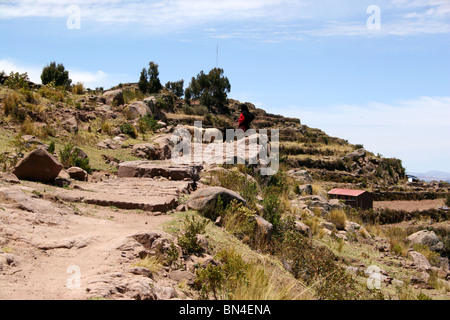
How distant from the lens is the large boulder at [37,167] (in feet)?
25.4

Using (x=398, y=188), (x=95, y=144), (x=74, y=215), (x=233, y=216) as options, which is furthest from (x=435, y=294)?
(x=398, y=188)

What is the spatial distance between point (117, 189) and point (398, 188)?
29.5m

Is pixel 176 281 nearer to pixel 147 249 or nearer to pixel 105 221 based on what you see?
pixel 147 249

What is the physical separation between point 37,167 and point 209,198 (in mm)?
3434

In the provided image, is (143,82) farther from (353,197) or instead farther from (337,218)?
(337,218)

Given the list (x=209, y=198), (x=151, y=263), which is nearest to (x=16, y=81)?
(x=209, y=198)

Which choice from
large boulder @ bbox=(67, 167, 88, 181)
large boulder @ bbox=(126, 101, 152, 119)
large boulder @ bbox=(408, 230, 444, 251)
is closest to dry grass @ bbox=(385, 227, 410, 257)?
large boulder @ bbox=(408, 230, 444, 251)

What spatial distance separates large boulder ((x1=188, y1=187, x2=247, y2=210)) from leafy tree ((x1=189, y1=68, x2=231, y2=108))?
3788 centimetres

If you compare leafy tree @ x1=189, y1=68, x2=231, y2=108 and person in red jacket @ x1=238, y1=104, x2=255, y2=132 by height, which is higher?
leafy tree @ x1=189, y1=68, x2=231, y2=108

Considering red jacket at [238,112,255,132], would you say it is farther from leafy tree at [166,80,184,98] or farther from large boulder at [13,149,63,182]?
leafy tree at [166,80,184,98]

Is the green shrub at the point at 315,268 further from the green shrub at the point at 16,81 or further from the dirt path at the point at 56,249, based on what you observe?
the green shrub at the point at 16,81

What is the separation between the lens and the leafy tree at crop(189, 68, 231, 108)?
4547 cm

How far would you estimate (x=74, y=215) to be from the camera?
6.07 m
